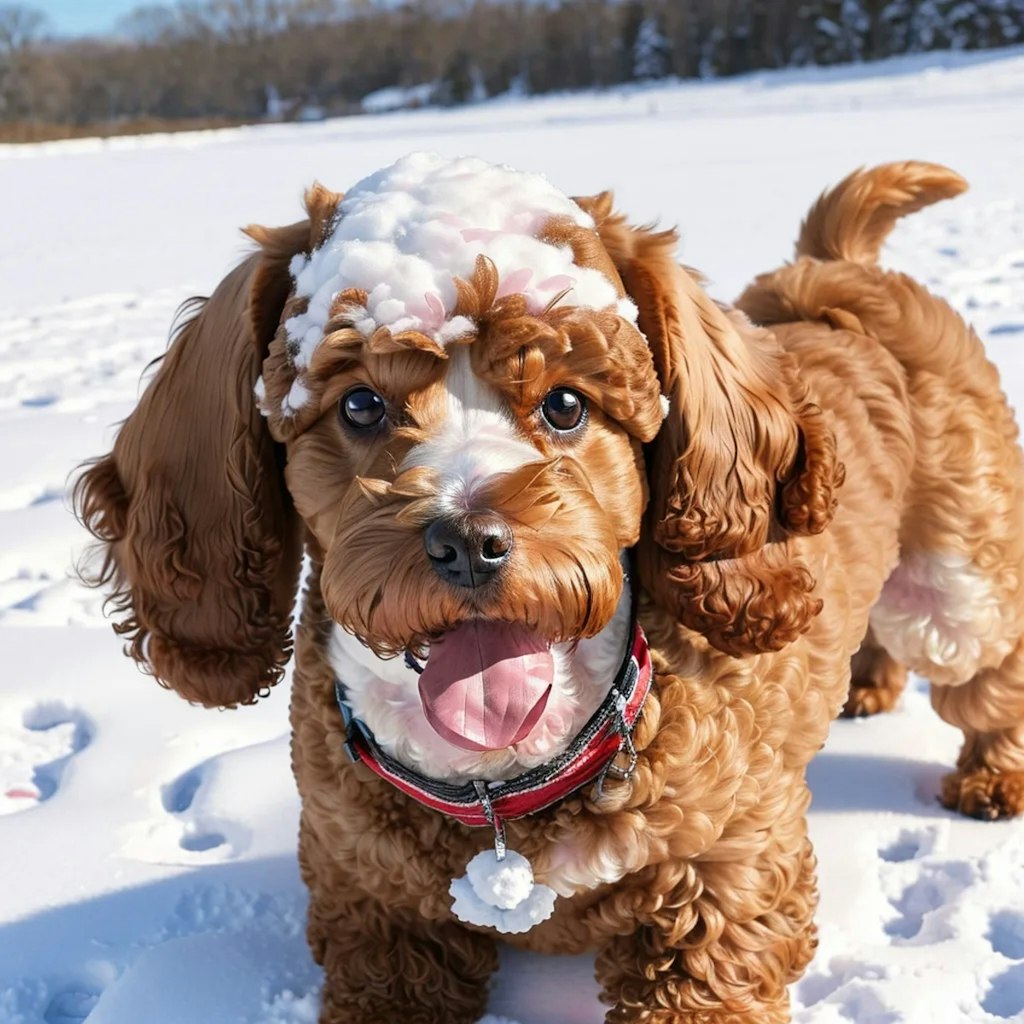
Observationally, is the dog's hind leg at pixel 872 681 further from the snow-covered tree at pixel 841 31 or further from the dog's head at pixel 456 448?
the snow-covered tree at pixel 841 31

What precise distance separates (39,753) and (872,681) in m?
2.32

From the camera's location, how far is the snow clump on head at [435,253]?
6.34ft

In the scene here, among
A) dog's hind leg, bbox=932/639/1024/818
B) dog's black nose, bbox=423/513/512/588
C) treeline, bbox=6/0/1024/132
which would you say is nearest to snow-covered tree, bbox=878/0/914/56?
treeline, bbox=6/0/1024/132

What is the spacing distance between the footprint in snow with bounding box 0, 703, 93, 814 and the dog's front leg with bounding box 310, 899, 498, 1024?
1.06 m

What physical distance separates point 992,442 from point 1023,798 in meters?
0.91

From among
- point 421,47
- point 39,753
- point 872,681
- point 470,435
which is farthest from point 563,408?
point 421,47

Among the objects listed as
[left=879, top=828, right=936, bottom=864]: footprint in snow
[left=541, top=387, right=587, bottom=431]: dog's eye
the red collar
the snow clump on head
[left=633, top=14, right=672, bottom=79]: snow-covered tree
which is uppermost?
the snow clump on head

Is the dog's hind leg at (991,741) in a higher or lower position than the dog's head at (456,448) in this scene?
lower

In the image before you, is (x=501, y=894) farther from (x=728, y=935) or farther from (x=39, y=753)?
(x=39, y=753)

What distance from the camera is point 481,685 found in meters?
1.96

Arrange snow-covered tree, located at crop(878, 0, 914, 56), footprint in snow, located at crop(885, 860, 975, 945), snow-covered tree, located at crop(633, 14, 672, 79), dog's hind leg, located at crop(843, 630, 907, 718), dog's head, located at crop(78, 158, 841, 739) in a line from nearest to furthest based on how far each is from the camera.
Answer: dog's head, located at crop(78, 158, 841, 739) < footprint in snow, located at crop(885, 860, 975, 945) < dog's hind leg, located at crop(843, 630, 907, 718) < snow-covered tree, located at crop(878, 0, 914, 56) < snow-covered tree, located at crop(633, 14, 672, 79)

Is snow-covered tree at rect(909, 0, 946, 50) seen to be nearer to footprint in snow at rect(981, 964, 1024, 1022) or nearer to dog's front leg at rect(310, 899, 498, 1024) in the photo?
footprint in snow at rect(981, 964, 1024, 1022)

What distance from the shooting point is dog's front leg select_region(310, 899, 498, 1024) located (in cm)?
252

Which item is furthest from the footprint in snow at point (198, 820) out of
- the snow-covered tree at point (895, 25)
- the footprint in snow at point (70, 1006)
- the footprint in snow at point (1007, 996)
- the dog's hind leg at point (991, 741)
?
the snow-covered tree at point (895, 25)
